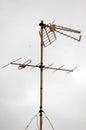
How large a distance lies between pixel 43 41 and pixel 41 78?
1742mm

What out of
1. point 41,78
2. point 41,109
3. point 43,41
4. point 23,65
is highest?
point 43,41

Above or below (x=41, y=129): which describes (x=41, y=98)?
above

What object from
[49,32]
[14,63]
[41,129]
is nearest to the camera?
[41,129]

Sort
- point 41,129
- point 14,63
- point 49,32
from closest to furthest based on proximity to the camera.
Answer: point 41,129, point 49,32, point 14,63

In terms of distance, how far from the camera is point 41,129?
976 centimetres

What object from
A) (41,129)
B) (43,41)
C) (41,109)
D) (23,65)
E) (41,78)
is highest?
(43,41)

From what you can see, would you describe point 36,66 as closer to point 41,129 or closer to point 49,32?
point 49,32

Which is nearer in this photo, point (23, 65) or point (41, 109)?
point (41, 109)

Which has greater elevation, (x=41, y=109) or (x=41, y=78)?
(x=41, y=78)

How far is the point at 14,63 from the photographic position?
11414 mm

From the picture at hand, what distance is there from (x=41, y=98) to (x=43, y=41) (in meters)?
2.66

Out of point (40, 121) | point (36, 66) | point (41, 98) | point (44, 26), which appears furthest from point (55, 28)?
point (40, 121)

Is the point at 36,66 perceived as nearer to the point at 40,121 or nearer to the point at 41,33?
the point at 41,33

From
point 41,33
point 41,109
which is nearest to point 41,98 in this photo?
point 41,109
